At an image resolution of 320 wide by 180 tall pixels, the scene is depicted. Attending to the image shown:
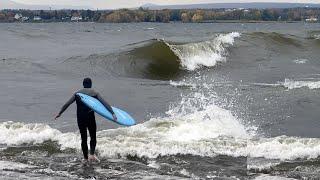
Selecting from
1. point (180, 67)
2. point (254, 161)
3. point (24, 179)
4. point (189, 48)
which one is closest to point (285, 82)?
point (180, 67)

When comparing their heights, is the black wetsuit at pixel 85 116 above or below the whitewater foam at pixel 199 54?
above

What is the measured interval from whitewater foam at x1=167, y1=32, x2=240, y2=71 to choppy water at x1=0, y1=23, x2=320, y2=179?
0.15 meters

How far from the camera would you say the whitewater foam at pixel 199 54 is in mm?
33816

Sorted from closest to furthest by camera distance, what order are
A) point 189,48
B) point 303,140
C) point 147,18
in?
point 303,140 < point 189,48 < point 147,18

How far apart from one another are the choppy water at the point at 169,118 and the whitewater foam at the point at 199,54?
0.15m

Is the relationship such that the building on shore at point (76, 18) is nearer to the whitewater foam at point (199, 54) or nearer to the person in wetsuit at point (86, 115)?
the whitewater foam at point (199, 54)

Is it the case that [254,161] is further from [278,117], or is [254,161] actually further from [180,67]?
[180,67]

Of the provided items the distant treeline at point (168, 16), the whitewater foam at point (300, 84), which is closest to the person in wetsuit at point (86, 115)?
the whitewater foam at point (300, 84)

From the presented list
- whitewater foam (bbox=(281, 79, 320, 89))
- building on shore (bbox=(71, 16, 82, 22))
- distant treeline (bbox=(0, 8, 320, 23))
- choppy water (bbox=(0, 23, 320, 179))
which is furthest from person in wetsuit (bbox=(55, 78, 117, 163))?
building on shore (bbox=(71, 16, 82, 22))

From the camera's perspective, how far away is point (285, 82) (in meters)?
25.1

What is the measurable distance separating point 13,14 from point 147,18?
43208 mm

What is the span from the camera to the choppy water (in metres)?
10.6

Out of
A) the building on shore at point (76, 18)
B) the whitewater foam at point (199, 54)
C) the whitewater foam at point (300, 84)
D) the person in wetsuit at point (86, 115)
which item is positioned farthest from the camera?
the building on shore at point (76, 18)

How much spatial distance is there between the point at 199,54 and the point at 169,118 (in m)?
20.8
